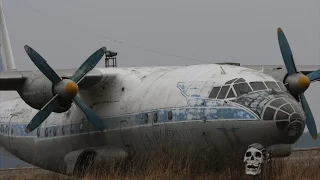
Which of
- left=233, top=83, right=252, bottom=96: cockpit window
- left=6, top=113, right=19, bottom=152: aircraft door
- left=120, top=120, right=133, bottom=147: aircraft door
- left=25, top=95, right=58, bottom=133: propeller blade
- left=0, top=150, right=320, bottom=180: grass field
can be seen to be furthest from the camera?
left=6, top=113, right=19, bottom=152: aircraft door

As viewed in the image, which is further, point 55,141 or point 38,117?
point 55,141

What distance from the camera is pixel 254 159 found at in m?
12.8

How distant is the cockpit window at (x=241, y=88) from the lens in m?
14.4

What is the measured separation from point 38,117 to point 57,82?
44.8 inches

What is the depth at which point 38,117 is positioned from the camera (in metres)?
16.9

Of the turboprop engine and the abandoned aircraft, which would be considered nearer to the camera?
the abandoned aircraft

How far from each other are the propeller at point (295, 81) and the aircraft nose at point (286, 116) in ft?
12.7

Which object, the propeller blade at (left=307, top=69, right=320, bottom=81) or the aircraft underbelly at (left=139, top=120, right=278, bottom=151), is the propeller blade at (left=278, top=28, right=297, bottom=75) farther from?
the aircraft underbelly at (left=139, top=120, right=278, bottom=151)

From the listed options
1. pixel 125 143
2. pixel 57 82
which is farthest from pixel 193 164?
pixel 57 82

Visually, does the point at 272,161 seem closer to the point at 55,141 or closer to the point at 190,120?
the point at 190,120

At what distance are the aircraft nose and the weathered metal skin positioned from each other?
10 cm

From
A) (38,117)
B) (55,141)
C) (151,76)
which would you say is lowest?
(55,141)

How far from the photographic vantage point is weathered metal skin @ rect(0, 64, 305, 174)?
1405 cm

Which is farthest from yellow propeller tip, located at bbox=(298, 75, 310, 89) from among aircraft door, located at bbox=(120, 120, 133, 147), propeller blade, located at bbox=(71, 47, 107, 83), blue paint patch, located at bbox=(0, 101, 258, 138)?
propeller blade, located at bbox=(71, 47, 107, 83)
